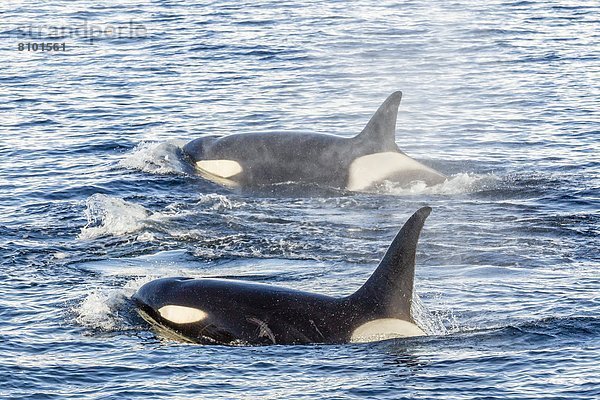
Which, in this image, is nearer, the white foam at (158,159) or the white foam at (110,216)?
the white foam at (110,216)

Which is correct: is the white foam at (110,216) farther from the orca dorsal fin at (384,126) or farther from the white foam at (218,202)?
the orca dorsal fin at (384,126)

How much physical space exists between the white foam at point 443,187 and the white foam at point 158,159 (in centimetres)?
428

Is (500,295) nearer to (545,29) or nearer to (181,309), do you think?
(181,309)

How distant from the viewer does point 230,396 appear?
1345 cm

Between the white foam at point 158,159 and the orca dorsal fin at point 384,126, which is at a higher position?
the orca dorsal fin at point 384,126

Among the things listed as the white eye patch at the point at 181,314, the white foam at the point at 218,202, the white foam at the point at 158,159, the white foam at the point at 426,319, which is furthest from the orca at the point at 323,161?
the white eye patch at the point at 181,314

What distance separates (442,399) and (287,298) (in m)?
2.57

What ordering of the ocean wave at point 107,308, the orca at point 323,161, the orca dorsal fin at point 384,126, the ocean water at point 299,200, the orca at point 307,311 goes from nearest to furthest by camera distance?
the ocean water at point 299,200 < the orca at point 307,311 < the ocean wave at point 107,308 < the orca dorsal fin at point 384,126 < the orca at point 323,161

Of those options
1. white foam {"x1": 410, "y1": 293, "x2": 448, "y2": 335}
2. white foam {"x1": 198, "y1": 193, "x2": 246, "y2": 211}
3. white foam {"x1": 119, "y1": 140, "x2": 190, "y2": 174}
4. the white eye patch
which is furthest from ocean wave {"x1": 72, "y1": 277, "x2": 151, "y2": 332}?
white foam {"x1": 119, "y1": 140, "x2": 190, "y2": 174}

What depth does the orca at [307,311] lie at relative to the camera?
14523 millimetres

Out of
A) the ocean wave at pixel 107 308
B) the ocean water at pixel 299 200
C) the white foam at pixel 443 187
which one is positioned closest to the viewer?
the ocean water at pixel 299 200

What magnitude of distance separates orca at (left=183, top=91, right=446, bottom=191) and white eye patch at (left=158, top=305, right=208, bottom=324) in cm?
827

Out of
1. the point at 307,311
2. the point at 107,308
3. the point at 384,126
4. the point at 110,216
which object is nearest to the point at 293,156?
the point at 384,126

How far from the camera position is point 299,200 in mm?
22734
